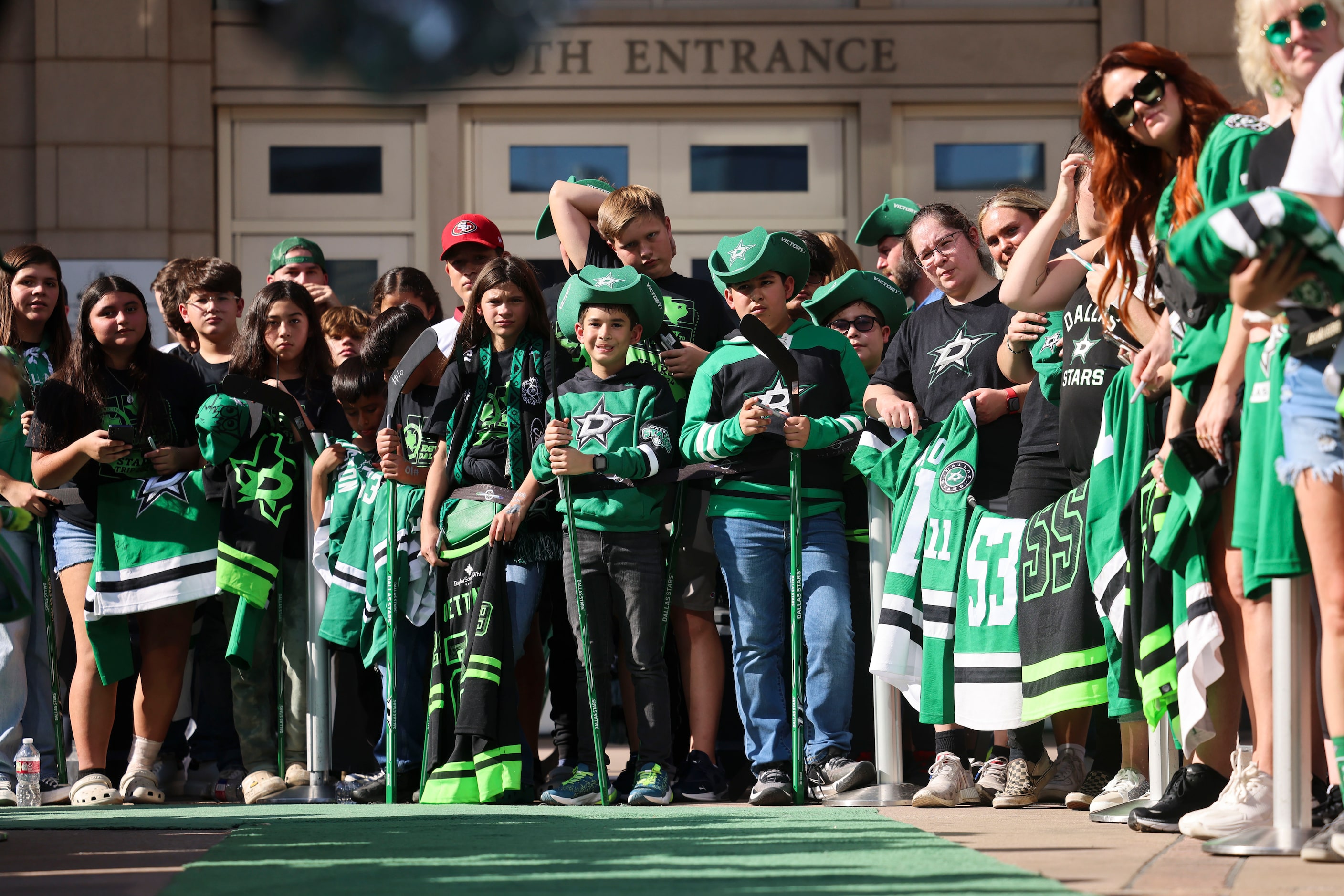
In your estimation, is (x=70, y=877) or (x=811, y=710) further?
(x=811, y=710)

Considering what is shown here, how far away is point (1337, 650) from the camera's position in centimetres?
311

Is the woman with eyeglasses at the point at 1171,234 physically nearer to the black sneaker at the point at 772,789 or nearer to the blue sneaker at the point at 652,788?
the black sneaker at the point at 772,789

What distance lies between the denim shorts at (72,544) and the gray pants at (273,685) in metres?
0.52

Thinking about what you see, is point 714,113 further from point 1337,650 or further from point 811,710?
point 1337,650

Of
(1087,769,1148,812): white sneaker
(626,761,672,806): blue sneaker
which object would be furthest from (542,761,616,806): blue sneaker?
(1087,769,1148,812): white sneaker

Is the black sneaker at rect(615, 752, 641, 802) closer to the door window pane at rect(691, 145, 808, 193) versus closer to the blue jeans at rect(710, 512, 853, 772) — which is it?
the blue jeans at rect(710, 512, 853, 772)

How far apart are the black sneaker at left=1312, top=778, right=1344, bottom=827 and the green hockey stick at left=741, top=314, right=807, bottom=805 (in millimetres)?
1898

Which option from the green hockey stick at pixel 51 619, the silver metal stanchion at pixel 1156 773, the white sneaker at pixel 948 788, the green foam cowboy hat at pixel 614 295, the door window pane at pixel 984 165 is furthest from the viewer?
the door window pane at pixel 984 165

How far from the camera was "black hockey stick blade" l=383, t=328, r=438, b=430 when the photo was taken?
5.80 m

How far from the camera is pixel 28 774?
216 inches

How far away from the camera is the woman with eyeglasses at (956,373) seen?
503 cm

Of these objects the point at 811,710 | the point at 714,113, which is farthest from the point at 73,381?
the point at 714,113

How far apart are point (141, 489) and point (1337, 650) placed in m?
4.14

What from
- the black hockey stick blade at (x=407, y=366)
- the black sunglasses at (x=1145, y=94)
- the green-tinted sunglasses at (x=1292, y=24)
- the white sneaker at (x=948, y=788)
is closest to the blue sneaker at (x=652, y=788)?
the white sneaker at (x=948, y=788)
